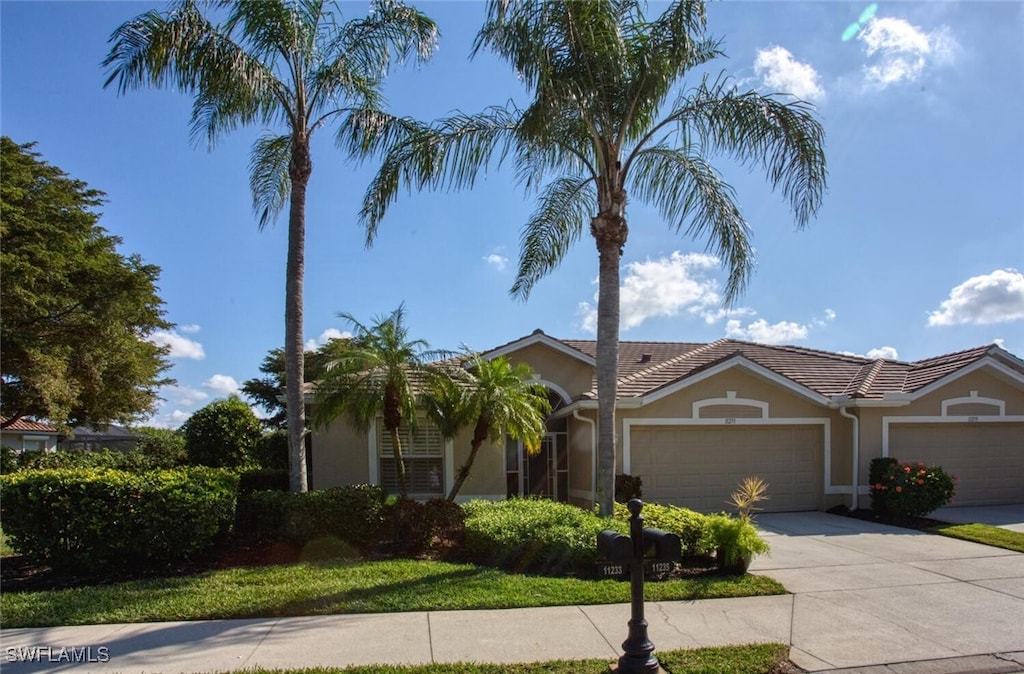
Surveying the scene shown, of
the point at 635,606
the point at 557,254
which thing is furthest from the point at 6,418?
the point at 635,606

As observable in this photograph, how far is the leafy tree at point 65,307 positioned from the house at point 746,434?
13861 mm

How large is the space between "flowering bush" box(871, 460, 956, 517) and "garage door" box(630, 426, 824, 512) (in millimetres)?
1664

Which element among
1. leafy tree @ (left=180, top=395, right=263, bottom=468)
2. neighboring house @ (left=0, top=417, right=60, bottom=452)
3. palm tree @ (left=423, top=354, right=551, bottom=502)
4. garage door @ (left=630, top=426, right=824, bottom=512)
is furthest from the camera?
neighboring house @ (left=0, top=417, right=60, bottom=452)

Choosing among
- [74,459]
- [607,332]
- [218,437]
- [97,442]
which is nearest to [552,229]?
[607,332]

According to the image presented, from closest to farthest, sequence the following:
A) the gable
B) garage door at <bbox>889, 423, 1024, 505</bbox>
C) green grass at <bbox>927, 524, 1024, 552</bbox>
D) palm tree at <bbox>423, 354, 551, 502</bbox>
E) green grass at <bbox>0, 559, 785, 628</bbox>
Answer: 1. green grass at <bbox>0, 559, 785, 628</bbox>
2. green grass at <bbox>927, 524, 1024, 552</bbox>
3. palm tree at <bbox>423, 354, 551, 502</bbox>
4. garage door at <bbox>889, 423, 1024, 505</bbox>
5. the gable

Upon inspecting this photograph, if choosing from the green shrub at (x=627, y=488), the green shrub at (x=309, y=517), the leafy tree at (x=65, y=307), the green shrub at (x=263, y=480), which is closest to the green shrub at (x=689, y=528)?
the green shrub at (x=627, y=488)

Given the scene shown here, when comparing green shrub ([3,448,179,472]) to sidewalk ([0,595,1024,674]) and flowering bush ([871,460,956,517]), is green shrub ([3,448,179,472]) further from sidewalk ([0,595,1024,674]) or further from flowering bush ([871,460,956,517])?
flowering bush ([871,460,956,517])

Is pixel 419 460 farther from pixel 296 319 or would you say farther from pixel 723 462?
pixel 723 462

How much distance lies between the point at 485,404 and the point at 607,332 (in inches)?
99.0

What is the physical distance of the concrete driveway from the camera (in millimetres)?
5562

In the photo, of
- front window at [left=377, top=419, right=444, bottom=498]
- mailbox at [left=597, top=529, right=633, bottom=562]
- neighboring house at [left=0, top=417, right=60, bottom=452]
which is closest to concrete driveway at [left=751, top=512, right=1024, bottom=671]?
mailbox at [left=597, top=529, right=633, bottom=562]

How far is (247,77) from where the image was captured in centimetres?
966

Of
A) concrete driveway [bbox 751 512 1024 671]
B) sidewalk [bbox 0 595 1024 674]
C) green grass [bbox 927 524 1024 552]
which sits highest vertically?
sidewalk [bbox 0 595 1024 674]

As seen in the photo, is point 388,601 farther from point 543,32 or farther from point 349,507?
point 543,32
